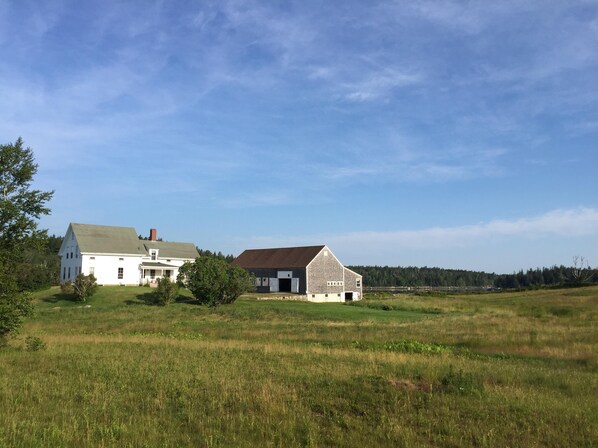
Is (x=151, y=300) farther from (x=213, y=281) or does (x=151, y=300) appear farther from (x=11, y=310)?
(x=11, y=310)

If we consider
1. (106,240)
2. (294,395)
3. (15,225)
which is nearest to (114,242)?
(106,240)

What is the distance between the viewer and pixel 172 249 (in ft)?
233

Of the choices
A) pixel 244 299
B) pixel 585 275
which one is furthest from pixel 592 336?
pixel 585 275

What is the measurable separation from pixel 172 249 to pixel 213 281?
2421 centimetres

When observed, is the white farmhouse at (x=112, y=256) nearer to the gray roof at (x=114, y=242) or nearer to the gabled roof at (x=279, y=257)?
the gray roof at (x=114, y=242)

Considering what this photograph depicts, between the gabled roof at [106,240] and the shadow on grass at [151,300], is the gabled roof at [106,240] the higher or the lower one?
the higher one

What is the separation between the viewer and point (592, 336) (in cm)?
2334

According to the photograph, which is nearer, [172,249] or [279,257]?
[172,249]

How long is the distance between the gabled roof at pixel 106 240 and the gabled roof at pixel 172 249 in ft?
7.93

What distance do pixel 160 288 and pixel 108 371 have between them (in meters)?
35.5

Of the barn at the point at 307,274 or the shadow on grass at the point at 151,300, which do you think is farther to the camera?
the barn at the point at 307,274

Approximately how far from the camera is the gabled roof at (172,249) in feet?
225

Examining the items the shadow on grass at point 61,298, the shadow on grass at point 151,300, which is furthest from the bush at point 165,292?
the shadow on grass at point 61,298

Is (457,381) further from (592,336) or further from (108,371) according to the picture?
(592,336)
